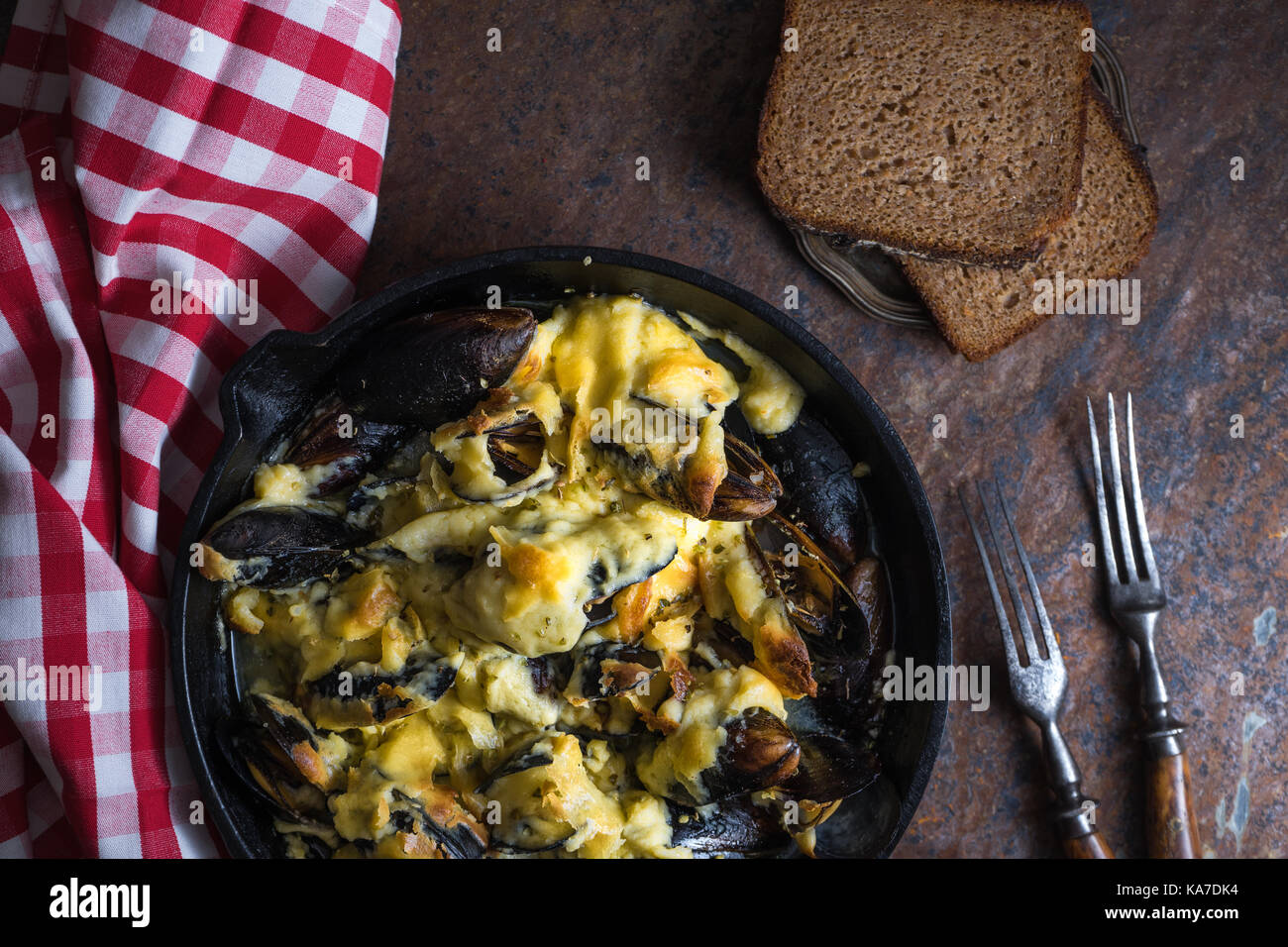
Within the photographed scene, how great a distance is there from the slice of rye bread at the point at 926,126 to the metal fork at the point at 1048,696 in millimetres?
875

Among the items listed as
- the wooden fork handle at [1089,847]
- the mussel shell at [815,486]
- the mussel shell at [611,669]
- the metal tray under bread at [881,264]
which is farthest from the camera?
the metal tray under bread at [881,264]

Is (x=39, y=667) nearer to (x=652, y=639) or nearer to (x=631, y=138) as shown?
(x=652, y=639)

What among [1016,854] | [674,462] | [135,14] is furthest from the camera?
[1016,854]

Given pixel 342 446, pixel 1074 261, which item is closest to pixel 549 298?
pixel 342 446

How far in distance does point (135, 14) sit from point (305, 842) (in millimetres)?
2117

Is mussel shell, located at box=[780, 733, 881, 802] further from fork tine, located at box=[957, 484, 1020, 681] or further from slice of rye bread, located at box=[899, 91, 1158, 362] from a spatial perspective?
slice of rye bread, located at box=[899, 91, 1158, 362]

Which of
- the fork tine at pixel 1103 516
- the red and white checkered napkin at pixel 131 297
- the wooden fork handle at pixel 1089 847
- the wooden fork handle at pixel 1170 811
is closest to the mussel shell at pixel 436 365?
the red and white checkered napkin at pixel 131 297

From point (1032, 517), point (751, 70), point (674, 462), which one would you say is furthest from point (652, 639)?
point (751, 70)

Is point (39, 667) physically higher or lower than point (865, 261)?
lower

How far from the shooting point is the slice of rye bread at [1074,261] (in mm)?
2916

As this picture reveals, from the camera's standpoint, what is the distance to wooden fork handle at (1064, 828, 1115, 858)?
9.20ft

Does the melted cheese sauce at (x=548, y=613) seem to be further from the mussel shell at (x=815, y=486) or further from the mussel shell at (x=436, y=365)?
the mussel shell at (x=815, y=486)

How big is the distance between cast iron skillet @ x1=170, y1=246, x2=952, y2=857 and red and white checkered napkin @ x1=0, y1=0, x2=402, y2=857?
29 cm

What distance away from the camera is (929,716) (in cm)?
230
